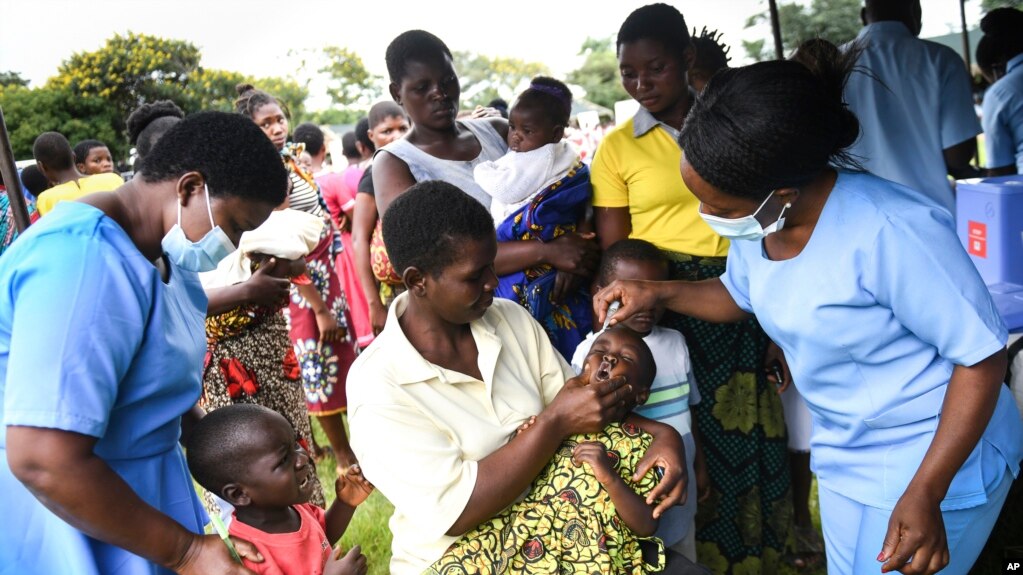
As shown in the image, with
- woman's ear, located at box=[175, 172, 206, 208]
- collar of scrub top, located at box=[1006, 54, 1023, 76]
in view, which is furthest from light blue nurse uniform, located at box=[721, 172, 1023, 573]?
collar of scrub top, located at box=[1006, 54, 1023, 76]

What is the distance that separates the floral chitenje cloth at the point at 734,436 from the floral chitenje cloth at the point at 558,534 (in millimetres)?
926

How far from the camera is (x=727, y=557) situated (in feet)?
9.54

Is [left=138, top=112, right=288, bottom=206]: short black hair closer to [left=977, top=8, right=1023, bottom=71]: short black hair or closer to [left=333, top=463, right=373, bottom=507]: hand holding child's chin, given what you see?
[left=333, top=463, right=373, bottom=507]: hand holding child's chin

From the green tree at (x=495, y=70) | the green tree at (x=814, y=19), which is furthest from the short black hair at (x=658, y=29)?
the green tree at (x=495, y=70)

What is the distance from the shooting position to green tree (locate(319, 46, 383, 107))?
147 feet

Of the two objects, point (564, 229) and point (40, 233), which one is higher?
point (40, 233)

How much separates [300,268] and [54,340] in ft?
5.86

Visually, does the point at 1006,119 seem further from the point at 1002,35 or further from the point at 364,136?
the point at 364,136

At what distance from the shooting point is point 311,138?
7.29 m

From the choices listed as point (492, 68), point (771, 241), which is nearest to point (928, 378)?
point (771, 241)

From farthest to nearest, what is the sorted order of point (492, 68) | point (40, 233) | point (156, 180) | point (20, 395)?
point (492, 68), point (156, 180), point (40, 233), point (20, 395)

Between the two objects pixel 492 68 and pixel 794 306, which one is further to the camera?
pixel 492 68

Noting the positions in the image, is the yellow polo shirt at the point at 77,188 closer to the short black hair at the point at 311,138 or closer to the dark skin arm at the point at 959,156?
the short black hair at the point at 311,138

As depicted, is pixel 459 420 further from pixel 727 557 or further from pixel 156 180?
pixel 727 557
